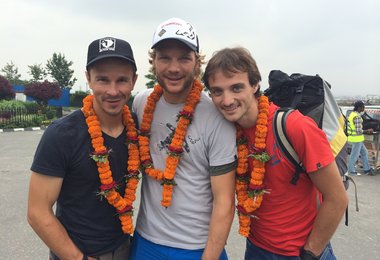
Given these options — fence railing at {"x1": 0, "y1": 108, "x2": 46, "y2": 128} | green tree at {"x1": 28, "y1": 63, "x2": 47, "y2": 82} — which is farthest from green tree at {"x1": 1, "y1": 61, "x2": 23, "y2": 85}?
fence railing at {"x1": 0, "y1": 108, "x2": 46, "y2": 128}

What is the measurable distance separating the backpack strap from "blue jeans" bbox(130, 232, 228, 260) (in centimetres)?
81

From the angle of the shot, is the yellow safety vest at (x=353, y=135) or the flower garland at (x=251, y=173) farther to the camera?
the yellow safety vest at (x=353, y=135)

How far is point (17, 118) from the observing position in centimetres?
1856

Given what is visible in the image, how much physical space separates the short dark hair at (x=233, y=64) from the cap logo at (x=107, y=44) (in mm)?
625

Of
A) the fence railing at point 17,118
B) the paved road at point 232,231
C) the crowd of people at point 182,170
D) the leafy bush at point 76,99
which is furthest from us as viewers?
the leafy bush at point 76,99

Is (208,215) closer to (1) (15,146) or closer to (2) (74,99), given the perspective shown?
(1) (15,146)

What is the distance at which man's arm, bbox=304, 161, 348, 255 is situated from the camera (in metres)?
1.76

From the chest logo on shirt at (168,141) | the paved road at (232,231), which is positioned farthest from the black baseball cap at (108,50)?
the paved road at (232,231)

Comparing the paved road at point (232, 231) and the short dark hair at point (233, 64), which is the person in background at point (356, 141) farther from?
the short dark hair at point (233, 64)

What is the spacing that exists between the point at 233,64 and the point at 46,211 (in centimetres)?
144

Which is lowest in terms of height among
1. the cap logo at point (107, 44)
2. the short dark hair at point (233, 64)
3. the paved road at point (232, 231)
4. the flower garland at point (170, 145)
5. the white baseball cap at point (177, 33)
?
the paved road at point (232, 231)

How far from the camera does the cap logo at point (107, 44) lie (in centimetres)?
187

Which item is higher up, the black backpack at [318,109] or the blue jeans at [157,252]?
the black backpack at [318,109]

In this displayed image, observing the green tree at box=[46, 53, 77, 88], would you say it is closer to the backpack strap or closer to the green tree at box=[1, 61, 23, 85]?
the green tree at box=[1, 61, 23, 85]
